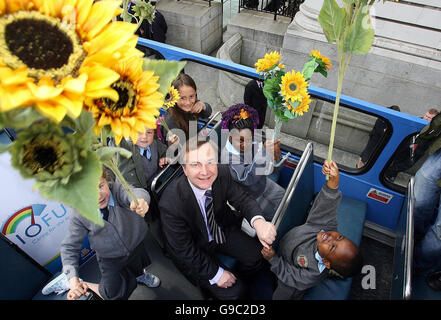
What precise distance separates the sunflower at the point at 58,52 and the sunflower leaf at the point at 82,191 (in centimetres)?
14

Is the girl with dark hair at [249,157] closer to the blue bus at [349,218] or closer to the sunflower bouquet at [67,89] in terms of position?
the blue bus at [349,218]

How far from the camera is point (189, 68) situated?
6691 mm

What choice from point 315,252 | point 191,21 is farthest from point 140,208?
point 191,21

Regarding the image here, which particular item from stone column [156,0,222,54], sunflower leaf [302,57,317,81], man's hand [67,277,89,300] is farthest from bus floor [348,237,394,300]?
stone column [156,0,222,54]

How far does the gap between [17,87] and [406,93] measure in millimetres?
6001

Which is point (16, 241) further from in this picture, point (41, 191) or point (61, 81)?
point (61, 81)

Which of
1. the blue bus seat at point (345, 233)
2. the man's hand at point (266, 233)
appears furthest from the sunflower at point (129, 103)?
the blue bus seat at point (345, 233)

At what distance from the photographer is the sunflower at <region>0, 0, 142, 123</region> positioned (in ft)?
1.61

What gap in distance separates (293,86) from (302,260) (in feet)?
4.72

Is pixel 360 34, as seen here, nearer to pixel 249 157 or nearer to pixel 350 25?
pixel 350 25

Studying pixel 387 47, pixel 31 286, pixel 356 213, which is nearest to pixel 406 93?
pixel 387 47

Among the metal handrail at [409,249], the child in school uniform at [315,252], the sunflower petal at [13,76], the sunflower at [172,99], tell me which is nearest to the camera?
the sunflower petal at [13,76]

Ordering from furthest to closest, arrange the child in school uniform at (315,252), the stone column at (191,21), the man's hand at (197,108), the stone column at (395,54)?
the stone column at (191,21) < the stone column at (395,54) < the man's hand at (197,108) < the child in school uniform at (315,252)

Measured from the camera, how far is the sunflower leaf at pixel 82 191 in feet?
1.92
